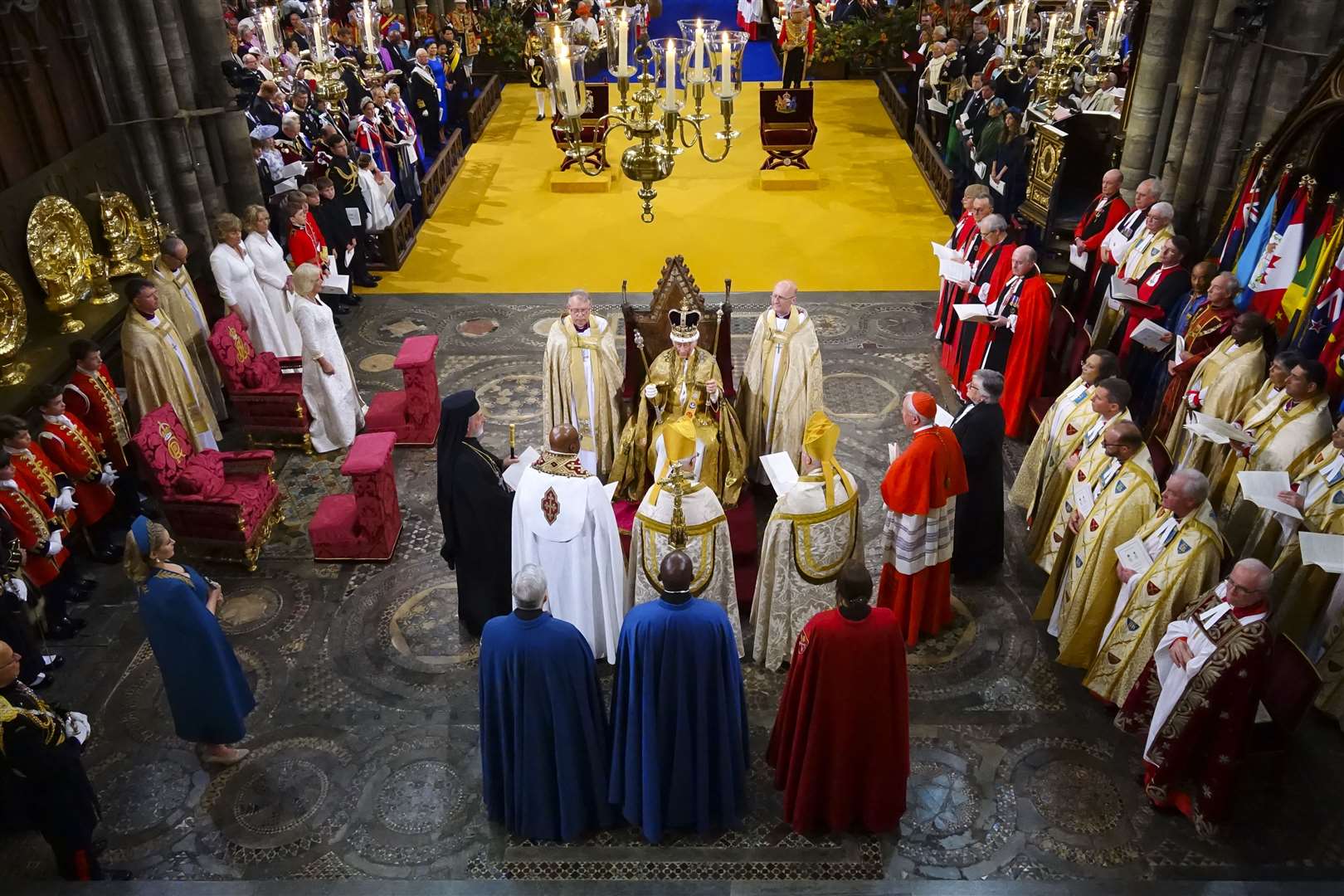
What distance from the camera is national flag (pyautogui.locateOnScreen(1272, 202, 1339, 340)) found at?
8.00 m

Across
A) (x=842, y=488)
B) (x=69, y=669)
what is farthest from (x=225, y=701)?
(x=842, y=488)

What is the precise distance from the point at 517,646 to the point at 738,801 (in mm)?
1649

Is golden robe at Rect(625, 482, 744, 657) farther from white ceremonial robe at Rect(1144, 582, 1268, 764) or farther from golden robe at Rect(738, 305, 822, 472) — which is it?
white ceremonial robe at Rect(1144, 582, 1268, 764)

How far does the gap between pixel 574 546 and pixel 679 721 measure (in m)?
1.53

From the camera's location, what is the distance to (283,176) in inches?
482

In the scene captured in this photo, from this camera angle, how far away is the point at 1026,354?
938cm

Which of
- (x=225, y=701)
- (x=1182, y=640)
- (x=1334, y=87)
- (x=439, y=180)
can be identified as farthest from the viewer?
(x=439, y=180)

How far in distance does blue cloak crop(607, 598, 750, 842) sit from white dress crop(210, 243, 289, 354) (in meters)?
6.34

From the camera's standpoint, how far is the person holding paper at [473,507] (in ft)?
22.0

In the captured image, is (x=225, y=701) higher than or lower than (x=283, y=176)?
lower

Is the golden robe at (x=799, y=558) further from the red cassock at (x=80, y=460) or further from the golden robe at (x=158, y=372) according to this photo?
the golden robe at (x=158, y=372)

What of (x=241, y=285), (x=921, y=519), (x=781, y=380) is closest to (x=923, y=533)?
(x=921, y=519)

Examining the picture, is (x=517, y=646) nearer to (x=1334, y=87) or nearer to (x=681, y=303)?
(x=681, y=303)

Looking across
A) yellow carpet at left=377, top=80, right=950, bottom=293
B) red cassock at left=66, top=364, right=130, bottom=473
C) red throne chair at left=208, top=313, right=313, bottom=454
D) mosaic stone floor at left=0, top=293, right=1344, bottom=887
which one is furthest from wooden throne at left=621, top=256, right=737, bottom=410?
yellow carpet at left=377, top=80, right=950, bottom=293
